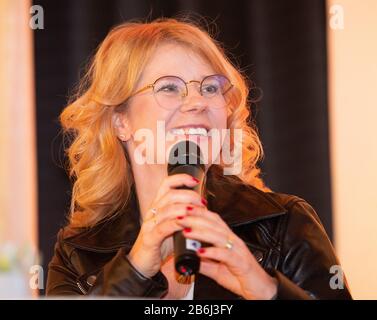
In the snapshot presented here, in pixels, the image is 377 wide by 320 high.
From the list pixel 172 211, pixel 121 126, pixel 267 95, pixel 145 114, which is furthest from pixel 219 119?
pixel 267 95

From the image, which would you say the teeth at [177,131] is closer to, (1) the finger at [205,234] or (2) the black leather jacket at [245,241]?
(2) the black leather jacket at [245,241]

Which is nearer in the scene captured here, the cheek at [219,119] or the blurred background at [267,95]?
the cheek at [219,119]

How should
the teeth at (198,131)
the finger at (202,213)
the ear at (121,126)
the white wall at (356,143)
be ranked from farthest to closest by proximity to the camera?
the white wall at (356,143) < the ear at (121,126) < the teeth at (198,131) < the finger at (202,213)

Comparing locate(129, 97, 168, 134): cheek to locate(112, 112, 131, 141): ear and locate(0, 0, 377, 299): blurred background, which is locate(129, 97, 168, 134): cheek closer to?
locate(112, 112, 131, 141): ear

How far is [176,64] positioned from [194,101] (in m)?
0.11

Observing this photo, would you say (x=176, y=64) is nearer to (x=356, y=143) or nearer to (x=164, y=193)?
(x=164, y=193)

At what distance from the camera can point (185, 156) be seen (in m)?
1.18

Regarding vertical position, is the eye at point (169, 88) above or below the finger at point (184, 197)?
above

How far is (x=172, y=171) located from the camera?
1.16 m

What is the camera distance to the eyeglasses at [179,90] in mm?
1418

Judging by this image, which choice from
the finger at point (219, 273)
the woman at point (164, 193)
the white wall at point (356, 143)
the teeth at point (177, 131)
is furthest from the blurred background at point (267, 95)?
the finger at point (219, 273)

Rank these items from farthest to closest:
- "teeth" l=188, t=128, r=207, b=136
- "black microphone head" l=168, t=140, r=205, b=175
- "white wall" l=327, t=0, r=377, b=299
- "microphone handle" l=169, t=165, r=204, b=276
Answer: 1. "white wall" l=327, t=0, r=377, b=299
2. "teeth" l=188, t=128, r=207, b=136
3. "black microphone head" l=168, t=140, r=205, b=175
4. "microphone handle" l=169, t=165, r=204, b=276

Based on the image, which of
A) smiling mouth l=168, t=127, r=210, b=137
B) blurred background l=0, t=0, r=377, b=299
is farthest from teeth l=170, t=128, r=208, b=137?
blurred background l=0, t=0, r=377, b=299

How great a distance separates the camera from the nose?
138cm
